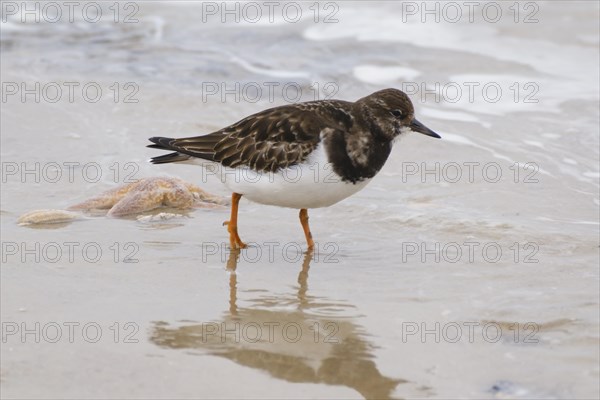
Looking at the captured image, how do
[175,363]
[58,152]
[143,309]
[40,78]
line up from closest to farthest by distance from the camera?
[175,363] < [143,309] < [58,152] < [40,78]

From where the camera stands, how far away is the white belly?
5.91 metres

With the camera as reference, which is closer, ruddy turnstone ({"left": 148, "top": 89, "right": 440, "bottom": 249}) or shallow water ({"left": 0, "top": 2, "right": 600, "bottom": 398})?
shallow water ({"left": 0, "top": 2, "right": 600, "bottom": 398})

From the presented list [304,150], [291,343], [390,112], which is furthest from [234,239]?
[291,343]

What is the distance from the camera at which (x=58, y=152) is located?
8.25 m

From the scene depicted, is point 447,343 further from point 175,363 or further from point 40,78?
point 40,78

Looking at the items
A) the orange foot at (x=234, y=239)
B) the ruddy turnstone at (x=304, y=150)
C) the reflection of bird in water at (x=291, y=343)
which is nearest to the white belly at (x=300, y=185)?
the ruddy turnstone at (x=304, y=150)

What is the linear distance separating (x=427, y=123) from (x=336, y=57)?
109 inches

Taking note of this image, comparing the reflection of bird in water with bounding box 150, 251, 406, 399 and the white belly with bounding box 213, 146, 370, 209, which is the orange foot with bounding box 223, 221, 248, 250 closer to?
the white belly with bounding box 213, 146, 370, 209

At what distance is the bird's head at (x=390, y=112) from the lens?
6239 mm

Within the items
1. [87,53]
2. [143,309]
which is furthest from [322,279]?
[87,53]

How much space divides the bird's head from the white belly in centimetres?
43

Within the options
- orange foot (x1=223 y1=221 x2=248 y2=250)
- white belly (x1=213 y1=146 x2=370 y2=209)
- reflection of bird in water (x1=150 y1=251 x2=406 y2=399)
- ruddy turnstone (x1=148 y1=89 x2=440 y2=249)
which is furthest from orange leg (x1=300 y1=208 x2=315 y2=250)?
reflection of bird in water (x1=150 y1=251 x2=406 y2=399)

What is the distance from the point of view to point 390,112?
627 cm

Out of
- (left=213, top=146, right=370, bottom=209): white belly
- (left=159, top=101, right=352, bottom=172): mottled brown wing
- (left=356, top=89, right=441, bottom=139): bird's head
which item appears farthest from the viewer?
(left=356, top=89, right=441, bottom=139): bird's head
